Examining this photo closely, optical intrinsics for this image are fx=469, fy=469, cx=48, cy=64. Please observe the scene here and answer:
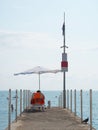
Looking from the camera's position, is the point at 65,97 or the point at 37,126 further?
the point at 65,97

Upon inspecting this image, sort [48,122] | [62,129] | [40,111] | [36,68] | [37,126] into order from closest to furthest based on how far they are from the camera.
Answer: [62,129]
[37,126]
[48,122]
[40,111]
[36,68]

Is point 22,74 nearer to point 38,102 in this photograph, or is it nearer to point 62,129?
point 38,102

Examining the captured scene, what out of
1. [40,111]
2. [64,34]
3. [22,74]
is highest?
[64,34]

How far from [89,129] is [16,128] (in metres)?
3.13

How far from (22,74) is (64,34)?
6.47 metres

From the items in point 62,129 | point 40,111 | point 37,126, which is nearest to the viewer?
point 62,129

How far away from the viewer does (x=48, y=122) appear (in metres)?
22.8

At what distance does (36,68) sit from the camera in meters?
33.2

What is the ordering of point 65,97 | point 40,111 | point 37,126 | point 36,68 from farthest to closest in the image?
point 65,97 → point 36,68 → point 40,111 → point 37,126

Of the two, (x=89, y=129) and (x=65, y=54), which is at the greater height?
(x=65, y=54)

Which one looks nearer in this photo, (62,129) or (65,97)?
(62,129)

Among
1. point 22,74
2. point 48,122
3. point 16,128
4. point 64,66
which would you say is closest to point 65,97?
point 64,66

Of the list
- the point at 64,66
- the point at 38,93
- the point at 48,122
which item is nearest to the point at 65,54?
the point at 64,66

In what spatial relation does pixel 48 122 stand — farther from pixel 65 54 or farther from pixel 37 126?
pixel 65 54
